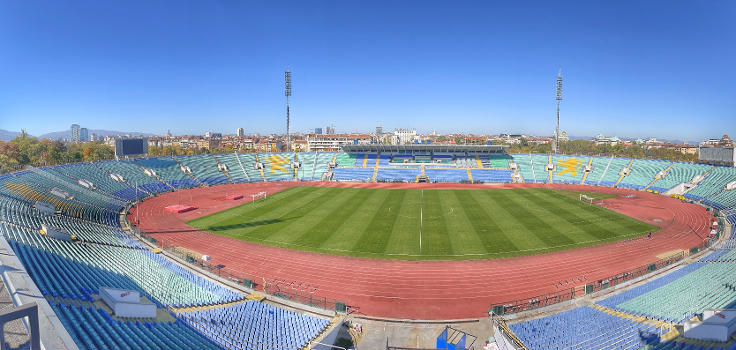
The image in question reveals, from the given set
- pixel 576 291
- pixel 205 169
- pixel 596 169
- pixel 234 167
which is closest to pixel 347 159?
pixel 234 167

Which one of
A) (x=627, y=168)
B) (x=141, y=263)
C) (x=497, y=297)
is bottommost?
(x=497, y=297)

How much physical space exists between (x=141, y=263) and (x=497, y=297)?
19.3m

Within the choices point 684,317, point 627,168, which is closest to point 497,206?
point 684,317

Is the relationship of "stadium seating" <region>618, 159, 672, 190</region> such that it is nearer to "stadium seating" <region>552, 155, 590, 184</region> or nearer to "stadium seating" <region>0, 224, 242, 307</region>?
"stadium seating" <region>552, 155, 590, 184</region>

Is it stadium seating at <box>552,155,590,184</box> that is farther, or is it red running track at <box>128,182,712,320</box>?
stadium seating at <box>552,155,590,184</box>

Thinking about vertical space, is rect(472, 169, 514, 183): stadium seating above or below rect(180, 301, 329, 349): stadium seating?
above

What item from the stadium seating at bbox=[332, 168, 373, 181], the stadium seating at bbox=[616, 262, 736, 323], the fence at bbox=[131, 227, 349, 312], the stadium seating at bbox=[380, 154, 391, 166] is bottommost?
the fence at bbox=[131, 227, 349, 312]

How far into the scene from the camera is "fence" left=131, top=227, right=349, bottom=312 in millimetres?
16766

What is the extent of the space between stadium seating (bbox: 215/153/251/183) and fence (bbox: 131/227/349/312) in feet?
118

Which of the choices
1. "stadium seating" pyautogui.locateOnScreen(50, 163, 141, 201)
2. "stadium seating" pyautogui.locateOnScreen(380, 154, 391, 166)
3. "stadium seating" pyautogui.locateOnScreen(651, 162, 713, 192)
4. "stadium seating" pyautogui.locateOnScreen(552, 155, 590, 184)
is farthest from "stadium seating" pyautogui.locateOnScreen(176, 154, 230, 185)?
"stadium seating" pyautogui.locateOnScreen(651, 162, 713, 192)

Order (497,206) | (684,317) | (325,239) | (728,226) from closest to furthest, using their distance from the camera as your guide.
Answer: (684,317) → (325,239) → (728,226) → (497,206)

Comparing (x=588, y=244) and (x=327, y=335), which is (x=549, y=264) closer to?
(x=588, y=244)

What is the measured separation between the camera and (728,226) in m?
29.7

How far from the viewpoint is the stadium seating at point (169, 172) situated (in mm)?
51156
